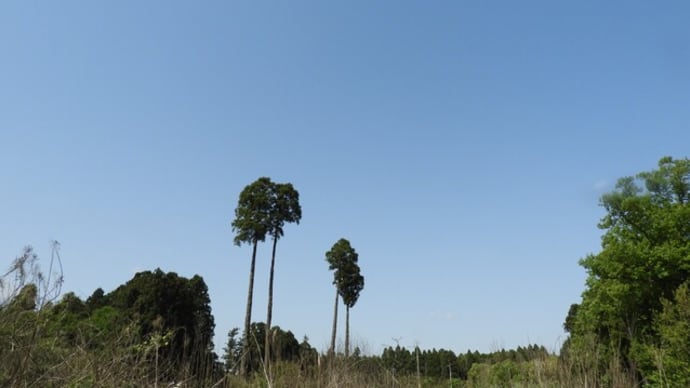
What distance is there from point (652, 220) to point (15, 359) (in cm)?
2385

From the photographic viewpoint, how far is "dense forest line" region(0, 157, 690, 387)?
154 inches

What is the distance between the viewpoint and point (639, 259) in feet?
66.0

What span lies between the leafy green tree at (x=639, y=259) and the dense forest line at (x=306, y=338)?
52mm

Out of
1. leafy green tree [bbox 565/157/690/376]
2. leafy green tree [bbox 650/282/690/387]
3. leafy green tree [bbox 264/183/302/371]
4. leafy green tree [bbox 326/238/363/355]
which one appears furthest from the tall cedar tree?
leafy green tree [bbox 650/282/690/387]

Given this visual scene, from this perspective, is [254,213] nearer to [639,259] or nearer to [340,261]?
[340,261]

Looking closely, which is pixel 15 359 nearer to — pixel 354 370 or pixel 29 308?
pixel 29 308

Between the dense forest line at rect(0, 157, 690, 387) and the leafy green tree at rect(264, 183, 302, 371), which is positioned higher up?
A: the leafy green tree at rect(264, 183, 302, 371)

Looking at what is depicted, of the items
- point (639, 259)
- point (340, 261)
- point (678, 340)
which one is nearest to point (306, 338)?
point (678, 340)

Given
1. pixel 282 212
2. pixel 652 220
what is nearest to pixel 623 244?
pixel 652 220

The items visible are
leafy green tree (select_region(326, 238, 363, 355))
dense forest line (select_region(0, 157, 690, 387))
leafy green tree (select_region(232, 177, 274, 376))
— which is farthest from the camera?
leafy green tree (select_region(326, 238, 363, 355))

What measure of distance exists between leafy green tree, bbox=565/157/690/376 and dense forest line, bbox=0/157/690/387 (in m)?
0.05

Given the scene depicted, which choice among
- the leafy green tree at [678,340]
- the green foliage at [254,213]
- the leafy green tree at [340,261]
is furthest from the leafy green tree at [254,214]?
the leafy green tree at [678,340]

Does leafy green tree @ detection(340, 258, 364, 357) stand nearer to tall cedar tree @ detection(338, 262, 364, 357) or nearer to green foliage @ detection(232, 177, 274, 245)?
tall cedar tree @ detection(338, 262, 364, 357)

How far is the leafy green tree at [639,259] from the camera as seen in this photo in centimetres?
1977
